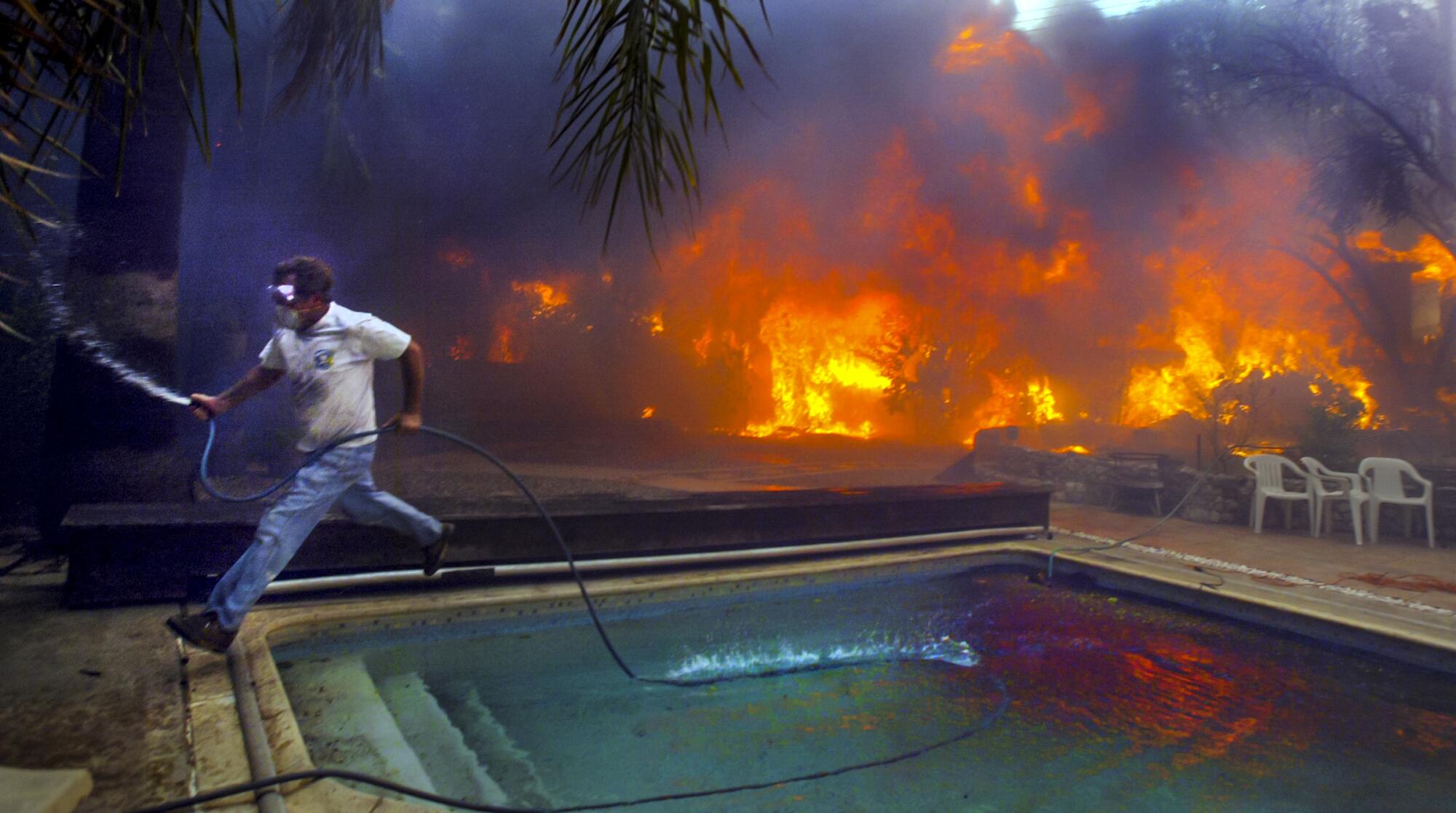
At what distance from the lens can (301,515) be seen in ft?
10.7

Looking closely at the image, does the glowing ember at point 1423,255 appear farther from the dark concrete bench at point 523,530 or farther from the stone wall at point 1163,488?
the dark concrete bench at point 523,530

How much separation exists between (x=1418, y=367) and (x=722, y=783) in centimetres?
1709

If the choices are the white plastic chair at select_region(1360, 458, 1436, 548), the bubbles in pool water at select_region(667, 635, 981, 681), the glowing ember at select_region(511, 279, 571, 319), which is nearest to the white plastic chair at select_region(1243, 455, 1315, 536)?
the white plastic chair at select_region(1360, 458, 1436, 548)

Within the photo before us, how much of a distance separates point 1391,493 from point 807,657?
6942 mm

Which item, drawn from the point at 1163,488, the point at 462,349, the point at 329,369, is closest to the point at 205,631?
the point at 329,369

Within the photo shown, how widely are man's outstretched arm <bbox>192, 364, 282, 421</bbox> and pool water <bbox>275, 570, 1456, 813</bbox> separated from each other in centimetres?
108

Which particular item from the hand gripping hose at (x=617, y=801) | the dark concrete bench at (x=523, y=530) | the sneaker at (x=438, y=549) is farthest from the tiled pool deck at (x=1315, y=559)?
the sneaker at (x=438, y=549)

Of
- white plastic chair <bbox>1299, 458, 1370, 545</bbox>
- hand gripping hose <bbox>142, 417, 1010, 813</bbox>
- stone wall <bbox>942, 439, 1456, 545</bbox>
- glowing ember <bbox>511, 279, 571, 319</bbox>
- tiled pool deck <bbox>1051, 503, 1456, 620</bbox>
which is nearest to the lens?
hand gripping hose <bbox>142, 417, 1010, 813</bbox>

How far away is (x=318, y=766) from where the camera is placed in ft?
8.14

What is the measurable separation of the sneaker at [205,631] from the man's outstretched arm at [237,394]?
0.81 m

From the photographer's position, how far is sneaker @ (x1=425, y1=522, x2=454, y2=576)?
3883mm

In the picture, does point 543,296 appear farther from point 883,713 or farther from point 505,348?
point 883,713

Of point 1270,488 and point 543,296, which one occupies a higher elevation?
point 543,296

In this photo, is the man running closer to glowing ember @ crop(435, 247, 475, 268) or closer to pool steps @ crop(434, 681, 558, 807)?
pool steps @ crop(434, 681, 558, 807)
